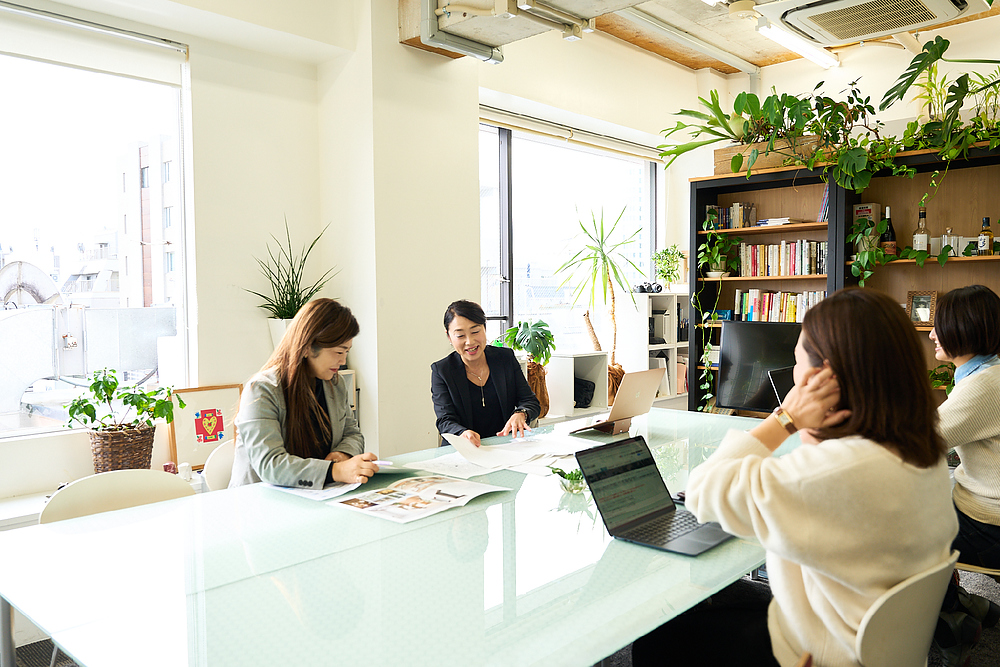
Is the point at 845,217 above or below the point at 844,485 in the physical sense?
above

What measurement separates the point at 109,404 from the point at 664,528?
276 cm

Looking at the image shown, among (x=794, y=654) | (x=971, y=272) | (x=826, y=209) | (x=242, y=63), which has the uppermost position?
(x=242, y=63)

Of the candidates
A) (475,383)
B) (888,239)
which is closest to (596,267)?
(888,239)

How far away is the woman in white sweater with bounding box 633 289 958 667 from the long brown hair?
55.1 inches

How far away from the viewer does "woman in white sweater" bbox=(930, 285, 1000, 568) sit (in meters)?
2.21

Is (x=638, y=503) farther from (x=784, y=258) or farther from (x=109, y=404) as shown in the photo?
(x=784, y=258)

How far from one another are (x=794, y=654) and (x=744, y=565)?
0.26 meters

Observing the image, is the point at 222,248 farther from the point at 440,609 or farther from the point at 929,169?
the point at 929,169

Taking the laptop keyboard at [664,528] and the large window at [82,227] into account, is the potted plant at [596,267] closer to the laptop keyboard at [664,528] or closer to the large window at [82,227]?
the large window at [82,227]

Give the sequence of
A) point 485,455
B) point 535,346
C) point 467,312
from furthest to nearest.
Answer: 1. point 535,346
2. point 467,312
3. point 485,455

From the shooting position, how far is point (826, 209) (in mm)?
4492

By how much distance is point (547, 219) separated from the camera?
6172mm

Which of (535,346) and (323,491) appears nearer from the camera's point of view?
(323,491)

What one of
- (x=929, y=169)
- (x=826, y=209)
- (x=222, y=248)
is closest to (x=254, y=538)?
(x=222, y=248)
